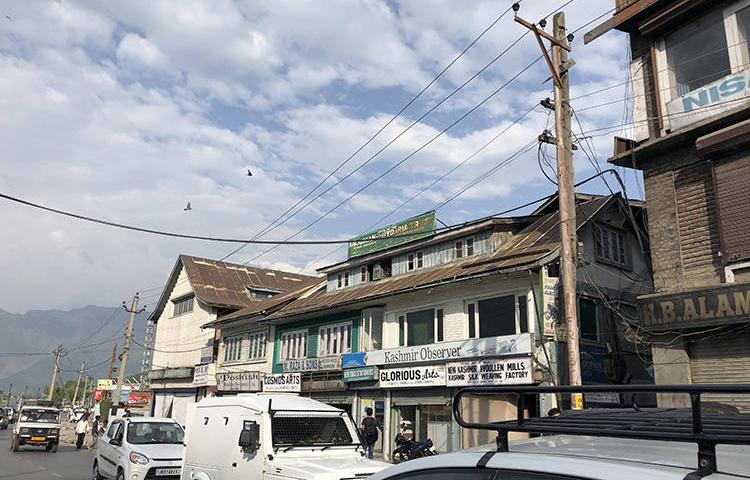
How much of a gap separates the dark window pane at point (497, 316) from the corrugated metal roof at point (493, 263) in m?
1.21

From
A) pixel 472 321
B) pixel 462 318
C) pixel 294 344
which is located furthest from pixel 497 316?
pixel 294 344

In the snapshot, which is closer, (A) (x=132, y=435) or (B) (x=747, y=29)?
(B) (x=747, y=29)

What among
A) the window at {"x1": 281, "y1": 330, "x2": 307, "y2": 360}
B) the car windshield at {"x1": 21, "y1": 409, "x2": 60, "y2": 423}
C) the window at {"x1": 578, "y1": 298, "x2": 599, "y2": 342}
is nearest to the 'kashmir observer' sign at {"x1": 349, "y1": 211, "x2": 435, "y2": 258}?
the window at {"x1": 281, "y1": 330, "x2": 307, "y2": 360}

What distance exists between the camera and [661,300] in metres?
11.6

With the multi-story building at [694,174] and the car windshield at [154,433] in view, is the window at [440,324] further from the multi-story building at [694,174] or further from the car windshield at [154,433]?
the car windshield at [154,433]

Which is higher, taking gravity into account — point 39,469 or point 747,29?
point 747,29

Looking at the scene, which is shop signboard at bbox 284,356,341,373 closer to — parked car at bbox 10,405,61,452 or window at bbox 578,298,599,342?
window at bbox 578,298,599,342

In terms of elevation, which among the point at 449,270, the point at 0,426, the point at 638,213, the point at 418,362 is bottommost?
the point at 0,426

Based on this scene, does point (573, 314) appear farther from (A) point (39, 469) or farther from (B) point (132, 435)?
(A) point (39, 469)

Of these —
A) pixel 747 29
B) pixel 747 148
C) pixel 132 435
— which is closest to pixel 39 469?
pixel 132 435

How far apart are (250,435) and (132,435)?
6.18m

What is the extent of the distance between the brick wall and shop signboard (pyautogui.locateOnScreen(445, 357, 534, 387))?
5280 millimetres

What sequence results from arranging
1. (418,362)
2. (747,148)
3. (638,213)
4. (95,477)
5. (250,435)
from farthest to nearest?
(638,213) < (418,362) < (95,477) < (747,148) < (250,435)

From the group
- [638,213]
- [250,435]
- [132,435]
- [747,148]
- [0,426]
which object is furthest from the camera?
[0,426]
